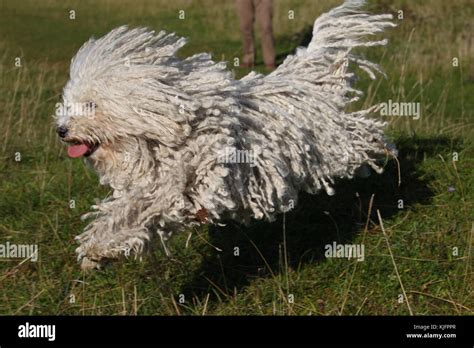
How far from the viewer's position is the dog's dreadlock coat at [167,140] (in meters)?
5.70

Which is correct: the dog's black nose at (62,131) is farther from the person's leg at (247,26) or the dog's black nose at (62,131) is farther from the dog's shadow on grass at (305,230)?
the person's leg at (247,26)

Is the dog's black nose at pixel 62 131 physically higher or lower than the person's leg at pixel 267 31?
lower

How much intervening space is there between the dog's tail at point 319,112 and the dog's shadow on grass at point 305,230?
0.49 metres

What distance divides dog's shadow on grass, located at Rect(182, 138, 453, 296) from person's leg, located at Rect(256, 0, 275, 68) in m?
6.19

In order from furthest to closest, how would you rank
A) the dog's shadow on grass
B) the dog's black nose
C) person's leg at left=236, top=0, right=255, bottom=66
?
person's leg at left=236, top=0, right=255, bottom=66, the dog's shadow on grass, the dog's black nose

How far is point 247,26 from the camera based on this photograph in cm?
1405

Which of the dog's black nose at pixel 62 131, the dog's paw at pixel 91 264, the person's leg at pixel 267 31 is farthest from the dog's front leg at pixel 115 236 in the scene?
the person's leg at pixel 267 31

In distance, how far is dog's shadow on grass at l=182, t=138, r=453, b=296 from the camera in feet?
21.9

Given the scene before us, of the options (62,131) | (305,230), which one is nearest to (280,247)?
(305,230)

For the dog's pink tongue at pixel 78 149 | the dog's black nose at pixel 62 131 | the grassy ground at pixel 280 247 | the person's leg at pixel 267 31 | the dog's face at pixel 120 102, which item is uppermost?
the person's leg at pixel 267 31

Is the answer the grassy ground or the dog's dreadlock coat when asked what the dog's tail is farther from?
the grassy ground

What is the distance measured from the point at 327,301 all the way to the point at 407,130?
314 centimetres

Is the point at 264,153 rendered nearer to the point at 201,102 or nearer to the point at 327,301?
the point at 201,102

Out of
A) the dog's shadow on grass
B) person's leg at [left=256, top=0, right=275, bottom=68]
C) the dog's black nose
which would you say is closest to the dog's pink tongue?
the dog's black nose
